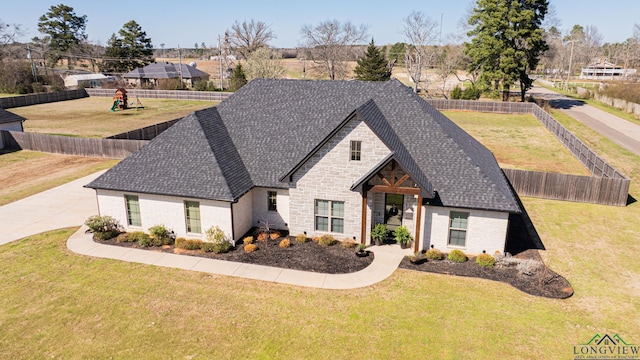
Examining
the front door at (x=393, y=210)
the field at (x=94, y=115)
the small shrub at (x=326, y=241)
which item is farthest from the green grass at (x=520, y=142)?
the field at (x=94, y=115)

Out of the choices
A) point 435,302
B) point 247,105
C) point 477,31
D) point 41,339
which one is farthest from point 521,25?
point 41,339

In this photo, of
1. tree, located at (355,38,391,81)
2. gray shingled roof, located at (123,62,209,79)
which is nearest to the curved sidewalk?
tree, located at (355,38,391,81)

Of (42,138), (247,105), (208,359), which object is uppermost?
(247,105)

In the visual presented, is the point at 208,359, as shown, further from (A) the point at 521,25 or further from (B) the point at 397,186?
(A) the point at 521,25

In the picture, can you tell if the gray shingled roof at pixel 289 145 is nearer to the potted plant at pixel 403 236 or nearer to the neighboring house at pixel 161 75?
the potted plant at pixel 403 236

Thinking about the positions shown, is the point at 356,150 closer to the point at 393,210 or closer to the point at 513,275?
the point at 393,210

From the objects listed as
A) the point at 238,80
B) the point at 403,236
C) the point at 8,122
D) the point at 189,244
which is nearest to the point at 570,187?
the point at 403,236
